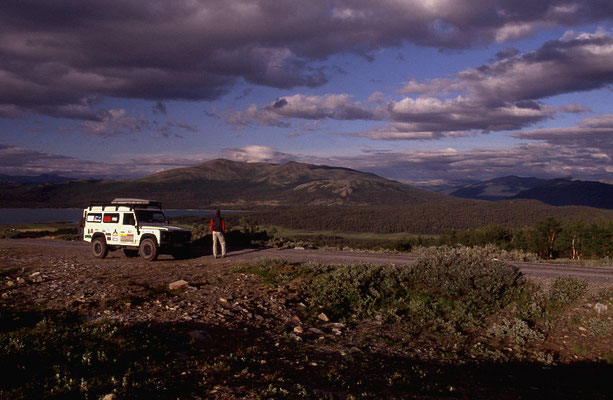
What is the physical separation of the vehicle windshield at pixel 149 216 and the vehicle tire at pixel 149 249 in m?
1.24

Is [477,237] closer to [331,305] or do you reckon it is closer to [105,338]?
[331,305]

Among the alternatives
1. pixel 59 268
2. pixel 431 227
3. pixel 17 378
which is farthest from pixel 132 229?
pixel 431 227

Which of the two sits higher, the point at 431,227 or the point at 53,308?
the point at 53,308

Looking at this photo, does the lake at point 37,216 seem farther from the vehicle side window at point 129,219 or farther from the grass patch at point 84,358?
the grass patch at point 84,358

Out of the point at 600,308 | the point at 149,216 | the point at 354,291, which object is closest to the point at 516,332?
the point at 600,308

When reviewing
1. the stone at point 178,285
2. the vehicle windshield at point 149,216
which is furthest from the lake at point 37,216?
the stone at point 178,285

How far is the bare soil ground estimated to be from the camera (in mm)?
5938

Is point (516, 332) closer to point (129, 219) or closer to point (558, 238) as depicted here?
point (129, 219)

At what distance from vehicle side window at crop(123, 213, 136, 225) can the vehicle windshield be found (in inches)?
10.3

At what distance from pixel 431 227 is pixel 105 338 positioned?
507ft

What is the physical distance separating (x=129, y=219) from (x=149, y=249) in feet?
6.64

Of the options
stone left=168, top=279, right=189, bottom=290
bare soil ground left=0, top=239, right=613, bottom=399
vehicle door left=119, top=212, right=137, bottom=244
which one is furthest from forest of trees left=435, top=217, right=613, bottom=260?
stone left=168, top=279, right=189, bottom=290

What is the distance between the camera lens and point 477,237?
45938 millimetres

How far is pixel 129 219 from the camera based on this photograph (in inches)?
713
